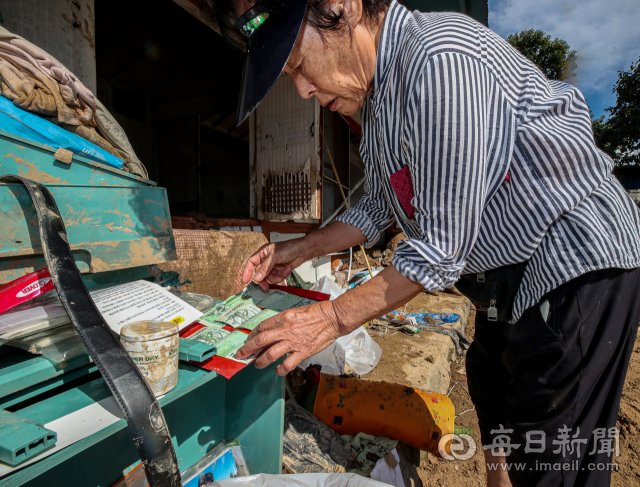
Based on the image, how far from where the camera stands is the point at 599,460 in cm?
89

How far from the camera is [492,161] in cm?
80

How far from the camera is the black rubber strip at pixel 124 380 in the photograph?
0.58 meters

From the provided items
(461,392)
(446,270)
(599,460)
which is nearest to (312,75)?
(446,270)

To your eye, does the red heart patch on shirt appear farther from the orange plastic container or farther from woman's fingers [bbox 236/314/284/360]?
the orange plastic container

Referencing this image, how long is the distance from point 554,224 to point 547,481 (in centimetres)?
75

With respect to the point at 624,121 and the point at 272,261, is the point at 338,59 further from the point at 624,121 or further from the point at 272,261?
the point at 624,121

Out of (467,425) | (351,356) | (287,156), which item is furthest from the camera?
(287,156)

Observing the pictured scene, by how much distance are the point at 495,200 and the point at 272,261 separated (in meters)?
0.87

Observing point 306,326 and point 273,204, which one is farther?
point 273,204

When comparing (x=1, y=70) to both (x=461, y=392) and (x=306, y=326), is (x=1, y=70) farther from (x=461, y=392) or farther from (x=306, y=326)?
(x=461, y=392)

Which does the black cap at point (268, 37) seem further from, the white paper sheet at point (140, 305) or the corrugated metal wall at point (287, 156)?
the corrugated metal wall at point (287, 156)

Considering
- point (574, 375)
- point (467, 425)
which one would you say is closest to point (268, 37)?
point (574, 375)

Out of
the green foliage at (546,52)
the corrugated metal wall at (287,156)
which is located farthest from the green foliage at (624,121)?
the corrugated metal wall at (287,156)

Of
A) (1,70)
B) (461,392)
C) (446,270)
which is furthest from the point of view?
(461,392)
